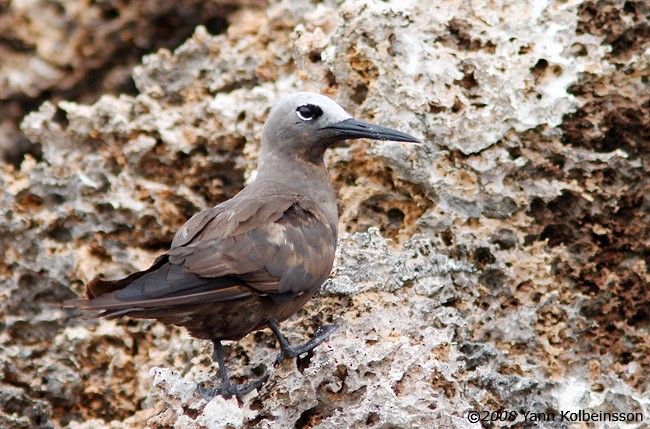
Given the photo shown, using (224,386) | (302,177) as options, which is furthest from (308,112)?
(224,386)

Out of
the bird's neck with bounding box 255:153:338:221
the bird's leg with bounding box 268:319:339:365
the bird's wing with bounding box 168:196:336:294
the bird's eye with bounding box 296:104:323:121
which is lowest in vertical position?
the bird's leg with bounding box 268:319:339:365

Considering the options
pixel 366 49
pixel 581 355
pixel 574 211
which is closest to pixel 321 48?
pixel 366 49

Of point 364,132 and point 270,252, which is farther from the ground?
point 364,132

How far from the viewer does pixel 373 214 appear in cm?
614

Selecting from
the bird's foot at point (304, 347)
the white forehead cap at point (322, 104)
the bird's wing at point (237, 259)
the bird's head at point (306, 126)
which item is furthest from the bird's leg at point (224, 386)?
the white forehead cap at point (322, 104)

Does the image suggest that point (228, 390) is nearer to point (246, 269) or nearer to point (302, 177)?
point (246, 269)

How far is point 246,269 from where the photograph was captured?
5.05m

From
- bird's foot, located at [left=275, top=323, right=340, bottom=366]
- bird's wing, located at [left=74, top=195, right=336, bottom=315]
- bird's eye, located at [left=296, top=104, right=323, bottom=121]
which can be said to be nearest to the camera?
bird's wing, located at [left=74, top=195, right=336, bottom=315]

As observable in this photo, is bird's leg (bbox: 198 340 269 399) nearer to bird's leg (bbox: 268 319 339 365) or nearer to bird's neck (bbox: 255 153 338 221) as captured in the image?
bird's leg (bbox: 268 319 339 365)

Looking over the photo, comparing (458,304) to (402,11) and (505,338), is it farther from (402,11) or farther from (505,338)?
(402,11)

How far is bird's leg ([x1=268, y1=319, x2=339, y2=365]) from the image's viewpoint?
5.15 m

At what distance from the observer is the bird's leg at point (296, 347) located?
16.9ft

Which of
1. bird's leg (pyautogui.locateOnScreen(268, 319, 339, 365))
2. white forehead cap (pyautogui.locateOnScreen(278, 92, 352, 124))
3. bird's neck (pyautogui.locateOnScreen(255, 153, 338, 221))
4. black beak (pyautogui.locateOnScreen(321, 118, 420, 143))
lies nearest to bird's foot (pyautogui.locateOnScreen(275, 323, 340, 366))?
bird's leg (pyautogui.locateOnScreen(268, 319, 339, 365))

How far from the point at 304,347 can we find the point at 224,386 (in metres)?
0.47
